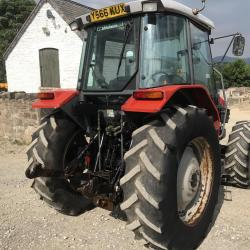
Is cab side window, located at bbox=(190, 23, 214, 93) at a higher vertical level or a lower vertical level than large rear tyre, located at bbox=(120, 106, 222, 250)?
higher

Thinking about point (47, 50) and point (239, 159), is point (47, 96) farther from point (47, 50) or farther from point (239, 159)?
point (47, 50)

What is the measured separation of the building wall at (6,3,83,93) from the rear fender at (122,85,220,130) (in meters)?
11.1

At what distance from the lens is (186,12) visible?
4.09m

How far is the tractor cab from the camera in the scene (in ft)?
12.2

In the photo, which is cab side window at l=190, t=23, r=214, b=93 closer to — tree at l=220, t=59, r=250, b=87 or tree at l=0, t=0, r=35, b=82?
tree at l=220, t=59, r=250, b=87

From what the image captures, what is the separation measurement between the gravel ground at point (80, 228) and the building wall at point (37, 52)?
34.4ft

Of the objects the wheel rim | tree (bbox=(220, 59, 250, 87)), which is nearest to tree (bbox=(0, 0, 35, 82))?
tree (bbox=(220, 59, 250, 87))

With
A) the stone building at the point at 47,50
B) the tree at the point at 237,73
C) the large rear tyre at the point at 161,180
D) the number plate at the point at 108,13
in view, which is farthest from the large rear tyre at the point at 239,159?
the tree at the point at 237,73

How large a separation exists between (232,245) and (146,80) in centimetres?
183

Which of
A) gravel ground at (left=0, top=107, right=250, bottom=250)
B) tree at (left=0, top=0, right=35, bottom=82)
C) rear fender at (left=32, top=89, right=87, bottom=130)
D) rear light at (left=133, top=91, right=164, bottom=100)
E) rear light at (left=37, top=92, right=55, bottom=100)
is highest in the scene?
tree at (left=0, top=0, right=35, bottom=82)

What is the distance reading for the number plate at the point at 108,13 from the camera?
12.5 ft

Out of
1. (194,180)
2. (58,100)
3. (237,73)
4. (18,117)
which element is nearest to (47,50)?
(18,117)

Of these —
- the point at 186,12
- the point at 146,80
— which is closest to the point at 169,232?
the point at 146,80

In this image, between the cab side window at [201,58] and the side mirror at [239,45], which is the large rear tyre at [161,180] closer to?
the cab side window at [201,58]
